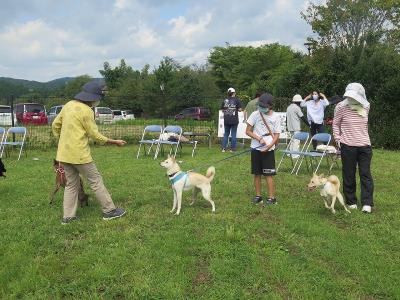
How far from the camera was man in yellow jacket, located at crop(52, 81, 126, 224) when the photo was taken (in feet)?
18.2

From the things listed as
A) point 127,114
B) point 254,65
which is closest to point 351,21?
point 254,65

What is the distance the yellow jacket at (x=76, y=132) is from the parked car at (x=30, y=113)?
10.2 m

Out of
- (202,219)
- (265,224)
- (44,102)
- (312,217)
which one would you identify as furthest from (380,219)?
(44,102)

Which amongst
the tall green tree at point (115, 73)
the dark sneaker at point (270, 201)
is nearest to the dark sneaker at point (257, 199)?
the dark sneaker at point (270, 201)

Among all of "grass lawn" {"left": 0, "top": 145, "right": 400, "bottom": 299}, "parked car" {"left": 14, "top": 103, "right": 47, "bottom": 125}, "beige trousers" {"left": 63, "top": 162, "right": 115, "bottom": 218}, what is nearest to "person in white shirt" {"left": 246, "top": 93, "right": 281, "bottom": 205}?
"grass lawn" {"left": 0, "top": 145, "right": 400, "bottom": 299}

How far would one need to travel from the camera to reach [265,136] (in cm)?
659

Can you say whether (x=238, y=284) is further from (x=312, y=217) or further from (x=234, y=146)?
(x=234, y=146)

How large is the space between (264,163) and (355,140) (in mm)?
1277

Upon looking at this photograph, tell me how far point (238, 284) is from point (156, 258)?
942mm

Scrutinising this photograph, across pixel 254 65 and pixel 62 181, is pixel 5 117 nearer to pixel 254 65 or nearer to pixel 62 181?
pixel 62 181

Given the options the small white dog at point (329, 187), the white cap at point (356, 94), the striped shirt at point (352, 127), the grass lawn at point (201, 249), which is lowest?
the grass lawn at point (201, 249)

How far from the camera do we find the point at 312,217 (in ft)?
19.8

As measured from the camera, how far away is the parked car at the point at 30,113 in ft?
51.8

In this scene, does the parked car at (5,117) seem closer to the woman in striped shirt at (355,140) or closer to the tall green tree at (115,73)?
the woman in striped shirt at (355,140)
